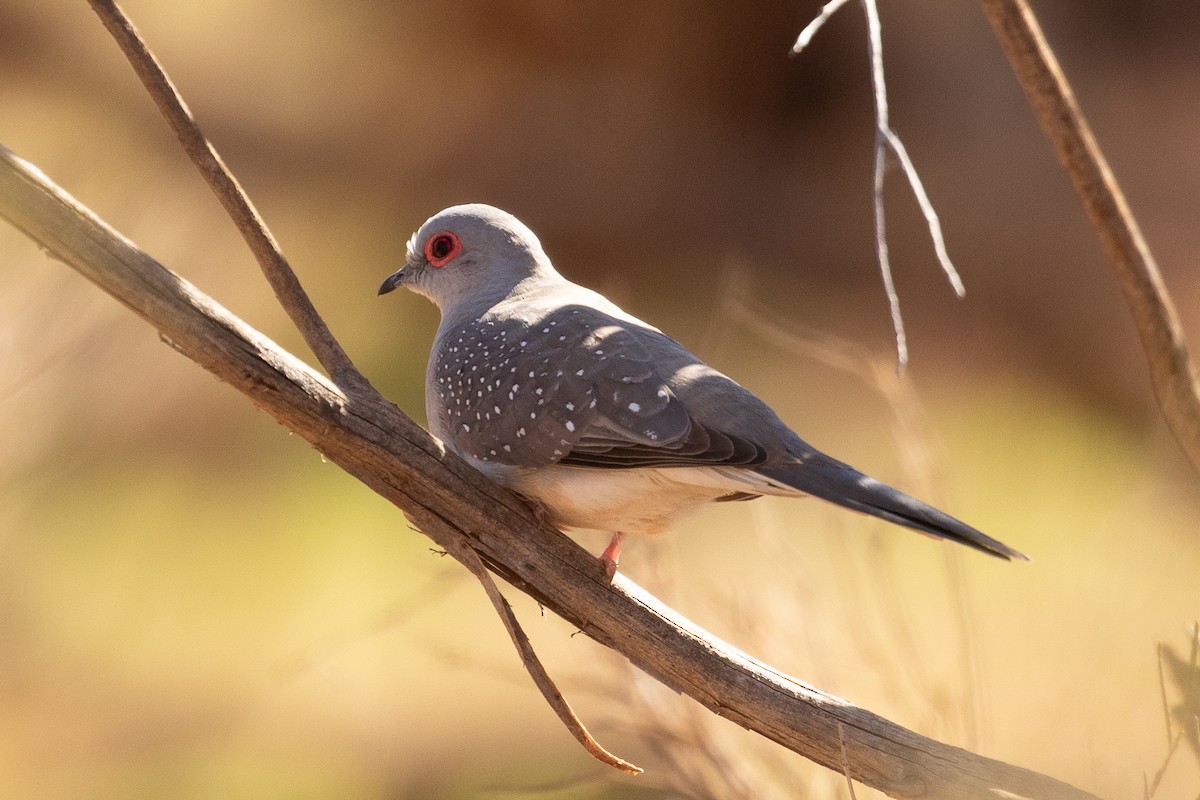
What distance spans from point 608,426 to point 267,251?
0.77 metres

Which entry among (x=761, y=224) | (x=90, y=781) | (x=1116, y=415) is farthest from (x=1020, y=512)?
(x=90, y=781)

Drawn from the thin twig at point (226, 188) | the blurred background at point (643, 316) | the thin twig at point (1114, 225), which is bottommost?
the blurred background at point (643, 316)

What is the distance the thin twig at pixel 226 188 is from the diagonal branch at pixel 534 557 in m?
0.12

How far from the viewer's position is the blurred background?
386 cm

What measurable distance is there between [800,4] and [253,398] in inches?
292

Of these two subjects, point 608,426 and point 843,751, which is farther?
point 608,426

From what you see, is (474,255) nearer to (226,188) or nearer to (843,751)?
(226,188)

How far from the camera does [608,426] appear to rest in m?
2.22

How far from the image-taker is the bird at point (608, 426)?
2018 millimetres

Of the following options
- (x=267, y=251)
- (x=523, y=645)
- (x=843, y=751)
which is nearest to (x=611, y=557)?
(x=523, y=645)

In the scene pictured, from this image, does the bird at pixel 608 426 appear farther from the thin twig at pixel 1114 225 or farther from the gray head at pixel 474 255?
the thin twig at pixel 1114 225

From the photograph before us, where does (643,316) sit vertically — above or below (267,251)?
below

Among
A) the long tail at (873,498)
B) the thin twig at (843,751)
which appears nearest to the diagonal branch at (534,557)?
the thin twig at (843,751)

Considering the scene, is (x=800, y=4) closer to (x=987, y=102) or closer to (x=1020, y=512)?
(x=987, y=102)
